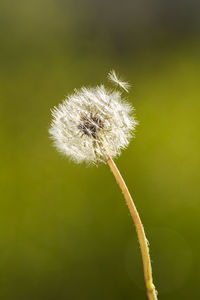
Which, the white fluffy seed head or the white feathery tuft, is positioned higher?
the white feathery tuft

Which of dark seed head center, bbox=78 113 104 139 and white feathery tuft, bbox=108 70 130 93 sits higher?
white feathery tuft, bbox=108 70 130 93

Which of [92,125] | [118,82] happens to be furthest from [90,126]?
[118,82]

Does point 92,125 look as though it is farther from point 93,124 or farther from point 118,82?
point 118,82

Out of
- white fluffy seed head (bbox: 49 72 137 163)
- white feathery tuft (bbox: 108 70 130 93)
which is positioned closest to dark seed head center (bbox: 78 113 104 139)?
white fluffy seed head (bbox: 49 72 137 163)

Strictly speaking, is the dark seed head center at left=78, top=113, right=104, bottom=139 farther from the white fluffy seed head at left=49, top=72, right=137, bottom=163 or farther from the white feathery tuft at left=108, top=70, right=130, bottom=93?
the white feathery tuft at left=108, top=70, right=130, bottom=93

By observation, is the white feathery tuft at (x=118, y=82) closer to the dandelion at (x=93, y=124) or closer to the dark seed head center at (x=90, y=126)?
the dandelion at (x=93, y=124)

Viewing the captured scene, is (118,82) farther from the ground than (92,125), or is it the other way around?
(118,82)

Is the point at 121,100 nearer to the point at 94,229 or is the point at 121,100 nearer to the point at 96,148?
the point at 96,148

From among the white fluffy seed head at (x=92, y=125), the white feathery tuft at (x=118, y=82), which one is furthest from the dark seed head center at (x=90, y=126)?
the white feathery tuft at (x=118, y=82)

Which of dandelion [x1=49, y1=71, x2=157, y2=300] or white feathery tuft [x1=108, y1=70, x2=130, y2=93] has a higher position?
white feathery tuft [x1=108, y1=70, x2=130, y2=93]
